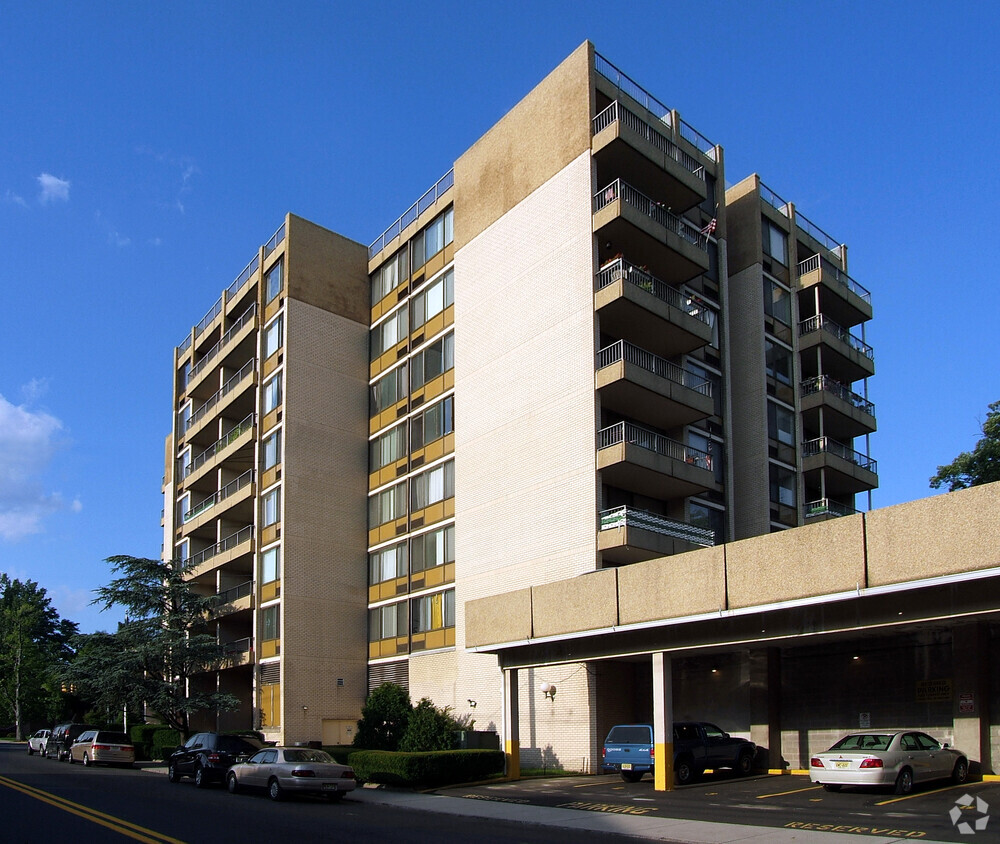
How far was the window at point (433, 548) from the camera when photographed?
136 feet

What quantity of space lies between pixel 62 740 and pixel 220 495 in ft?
45.4

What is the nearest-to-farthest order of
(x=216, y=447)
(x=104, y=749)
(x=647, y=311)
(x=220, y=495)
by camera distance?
(x=647, y=311), (x=104, y=749), (x=220, y=495), (x=216, y=447)

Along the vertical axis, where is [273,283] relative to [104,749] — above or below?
above

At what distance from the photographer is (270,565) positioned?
4681 centimetres

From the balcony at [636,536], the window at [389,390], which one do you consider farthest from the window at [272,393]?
the balcony at [636,536]

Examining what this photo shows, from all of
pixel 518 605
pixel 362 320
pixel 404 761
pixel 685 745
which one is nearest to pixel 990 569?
pixel 685 745

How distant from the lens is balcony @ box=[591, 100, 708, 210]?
36.0m

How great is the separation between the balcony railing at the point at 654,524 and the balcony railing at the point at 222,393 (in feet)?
81.4

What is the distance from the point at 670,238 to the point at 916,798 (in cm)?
2139

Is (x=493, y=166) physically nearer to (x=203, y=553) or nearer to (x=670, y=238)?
(x=670, y=238)

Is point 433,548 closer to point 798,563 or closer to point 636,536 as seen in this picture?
point 636,536

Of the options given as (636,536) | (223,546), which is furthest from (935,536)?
(223,546)

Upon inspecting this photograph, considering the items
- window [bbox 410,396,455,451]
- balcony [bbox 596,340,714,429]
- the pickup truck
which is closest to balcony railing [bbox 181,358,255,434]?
window [bbox 410,396,455,451]

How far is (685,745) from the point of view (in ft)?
88.9
